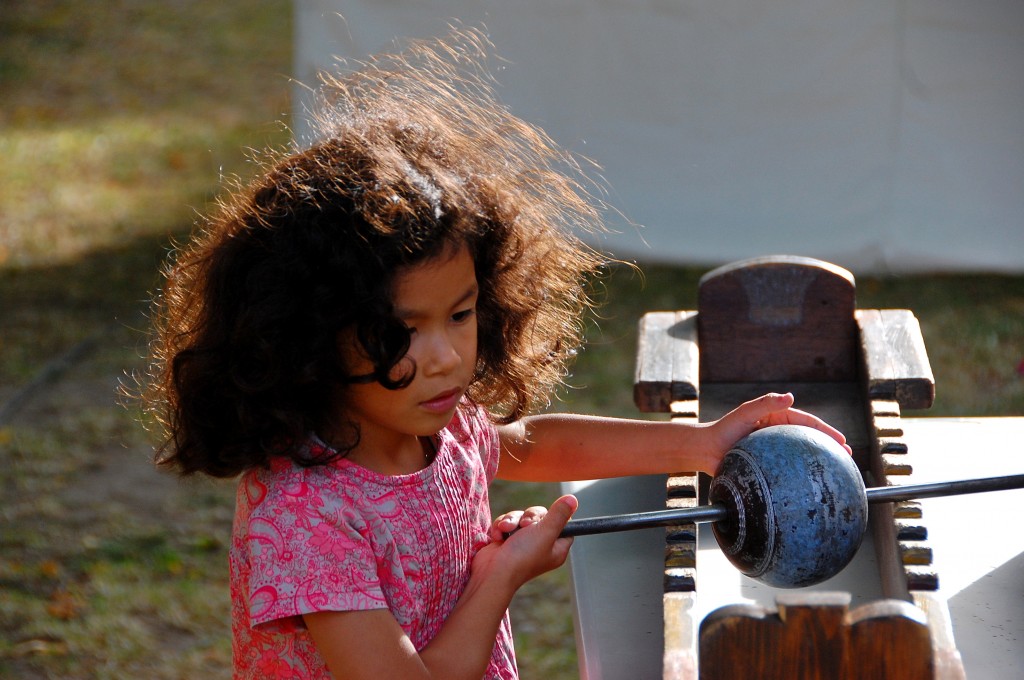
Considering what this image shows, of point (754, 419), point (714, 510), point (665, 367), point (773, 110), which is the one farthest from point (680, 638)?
point (773, 110)

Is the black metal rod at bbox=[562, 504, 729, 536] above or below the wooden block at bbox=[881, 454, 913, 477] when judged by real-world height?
below

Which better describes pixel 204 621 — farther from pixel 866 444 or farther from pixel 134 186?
pixel 134 186

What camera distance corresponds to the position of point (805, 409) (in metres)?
2.07

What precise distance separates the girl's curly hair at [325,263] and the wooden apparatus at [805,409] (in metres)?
0.41

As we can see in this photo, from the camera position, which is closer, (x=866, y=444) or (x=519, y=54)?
(x=866, y=444)

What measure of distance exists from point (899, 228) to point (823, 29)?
0.98 metres

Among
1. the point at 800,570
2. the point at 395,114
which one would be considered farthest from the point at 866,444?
the point at 395,114

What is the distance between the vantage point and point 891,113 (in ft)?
17.1

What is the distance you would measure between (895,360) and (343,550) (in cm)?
106

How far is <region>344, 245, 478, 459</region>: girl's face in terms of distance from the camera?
1.40 meters

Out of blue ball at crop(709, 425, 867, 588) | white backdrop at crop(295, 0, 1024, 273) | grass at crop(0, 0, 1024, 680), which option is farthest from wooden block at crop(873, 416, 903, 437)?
white backdrop at crop(295, 0, 1024, 273)

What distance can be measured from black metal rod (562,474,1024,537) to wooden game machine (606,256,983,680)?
0.11ft

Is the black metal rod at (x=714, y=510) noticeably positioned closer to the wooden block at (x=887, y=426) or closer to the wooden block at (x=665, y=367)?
the wooden block at (x=887, y=426)

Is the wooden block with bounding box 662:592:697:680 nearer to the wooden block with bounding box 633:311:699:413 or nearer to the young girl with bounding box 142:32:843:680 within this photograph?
the young girl with bounding box 142:32:843:680
